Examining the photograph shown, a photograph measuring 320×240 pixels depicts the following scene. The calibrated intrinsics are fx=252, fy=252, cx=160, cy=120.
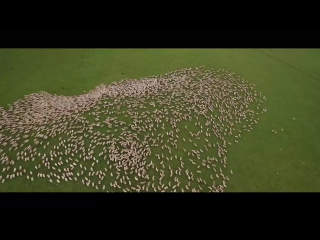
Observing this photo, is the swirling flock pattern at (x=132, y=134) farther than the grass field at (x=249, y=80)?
No

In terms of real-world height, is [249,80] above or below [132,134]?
above

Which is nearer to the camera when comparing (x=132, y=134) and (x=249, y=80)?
(x=132, y=134)

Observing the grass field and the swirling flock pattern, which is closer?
the swirling flock pattern
